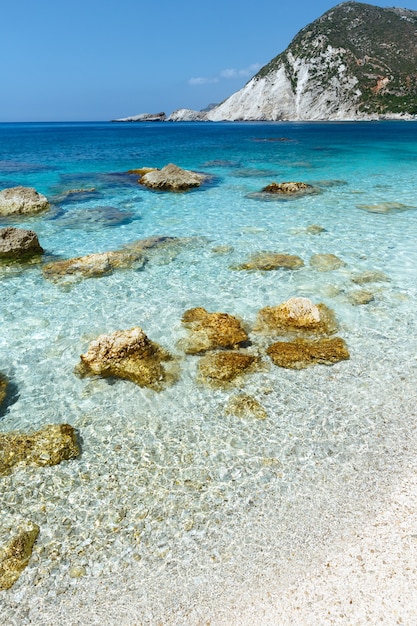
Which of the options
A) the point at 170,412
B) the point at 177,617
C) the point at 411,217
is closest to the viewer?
the point at 177,617

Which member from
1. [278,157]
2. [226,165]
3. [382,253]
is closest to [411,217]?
[382,253]

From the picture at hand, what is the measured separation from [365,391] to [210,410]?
291 cm

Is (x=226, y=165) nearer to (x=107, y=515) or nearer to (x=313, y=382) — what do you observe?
(x=313, y=382)

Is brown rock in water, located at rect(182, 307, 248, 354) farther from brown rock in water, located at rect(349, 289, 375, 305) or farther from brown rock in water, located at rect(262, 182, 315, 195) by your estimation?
brown rock in water, located at rect(262, 182, 315, 195)

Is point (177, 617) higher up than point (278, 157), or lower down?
lower down

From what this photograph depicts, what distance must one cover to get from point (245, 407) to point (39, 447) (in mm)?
3445

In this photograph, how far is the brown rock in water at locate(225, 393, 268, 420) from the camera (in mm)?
7015

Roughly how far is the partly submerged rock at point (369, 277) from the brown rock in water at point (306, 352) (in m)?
3.59

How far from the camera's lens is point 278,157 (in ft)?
137

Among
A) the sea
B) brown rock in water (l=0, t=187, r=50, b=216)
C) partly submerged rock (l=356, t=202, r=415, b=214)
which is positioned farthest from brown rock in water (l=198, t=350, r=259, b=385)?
brown rock in water (l=0, t=187, r=50, b=216)

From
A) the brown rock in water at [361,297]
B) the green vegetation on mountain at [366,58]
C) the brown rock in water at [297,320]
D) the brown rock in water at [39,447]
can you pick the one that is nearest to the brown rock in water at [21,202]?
the brown rock in water at [297,320]

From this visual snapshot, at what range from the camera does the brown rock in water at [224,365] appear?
7926 millimetres

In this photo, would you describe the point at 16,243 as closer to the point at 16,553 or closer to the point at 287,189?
the point at 16,553

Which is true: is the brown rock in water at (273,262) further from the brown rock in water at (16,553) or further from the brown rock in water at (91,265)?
the brown rock in water at (16,553)
